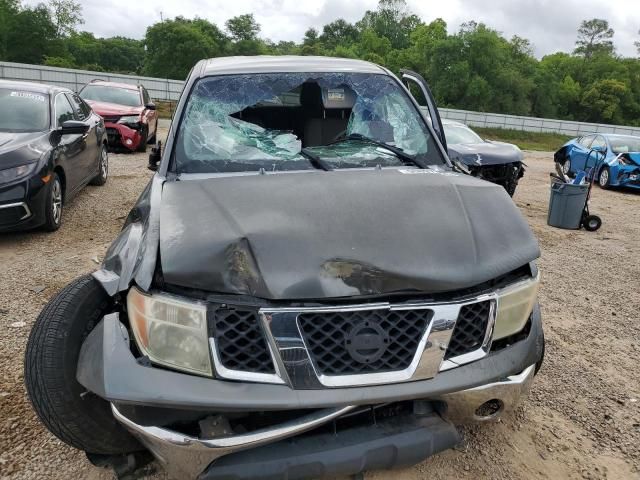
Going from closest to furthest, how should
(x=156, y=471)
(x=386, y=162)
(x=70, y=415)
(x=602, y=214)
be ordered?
1. (x=70, y=415)
2. (x=156, y=471)
3. (x=386, y=162)
4. (x=602, y=214)

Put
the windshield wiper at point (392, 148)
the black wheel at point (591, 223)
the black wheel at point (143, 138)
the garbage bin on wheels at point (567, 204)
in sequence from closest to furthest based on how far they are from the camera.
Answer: the windshield wiper at point (392, 148) < the garbage bin on wheels at point (567, 204) < the black wheel at point (591, 223) < the black wheel at point (143, 138)

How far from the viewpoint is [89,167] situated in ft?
22.6

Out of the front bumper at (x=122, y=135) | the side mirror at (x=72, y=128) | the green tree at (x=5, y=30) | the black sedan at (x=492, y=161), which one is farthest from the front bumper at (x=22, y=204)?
the green tree at (x=5, y=30)

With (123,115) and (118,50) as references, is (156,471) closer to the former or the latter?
(123,115)

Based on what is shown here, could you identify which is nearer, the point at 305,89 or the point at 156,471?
the point at 156,471

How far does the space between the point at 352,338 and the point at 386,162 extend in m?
1.46

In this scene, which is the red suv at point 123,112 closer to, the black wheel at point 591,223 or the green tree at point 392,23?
the black wheel at point 591,223

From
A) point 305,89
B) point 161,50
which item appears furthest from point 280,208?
point 161,50

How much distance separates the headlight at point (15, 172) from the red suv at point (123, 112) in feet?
18.5

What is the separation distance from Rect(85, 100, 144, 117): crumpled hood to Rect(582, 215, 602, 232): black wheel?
28.7ft

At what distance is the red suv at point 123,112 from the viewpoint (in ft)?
34.6

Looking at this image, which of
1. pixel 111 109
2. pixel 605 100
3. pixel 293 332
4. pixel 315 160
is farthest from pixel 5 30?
pixel 605 100

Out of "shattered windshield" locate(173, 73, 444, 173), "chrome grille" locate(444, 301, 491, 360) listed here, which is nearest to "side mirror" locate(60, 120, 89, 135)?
"shattered windshield" locate(173, 73, 444, 173)

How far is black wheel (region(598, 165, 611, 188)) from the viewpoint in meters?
12.5
